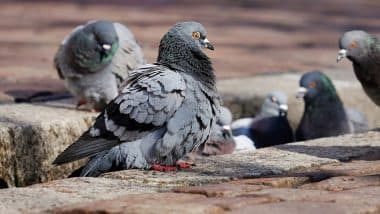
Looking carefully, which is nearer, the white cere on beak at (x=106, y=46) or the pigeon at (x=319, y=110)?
the white cere on beak at (x=106, y=46)

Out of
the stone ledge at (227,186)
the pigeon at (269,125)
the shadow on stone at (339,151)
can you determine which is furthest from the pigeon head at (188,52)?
the pigeon at (269,125)

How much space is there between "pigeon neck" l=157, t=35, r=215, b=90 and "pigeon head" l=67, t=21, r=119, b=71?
186 cm

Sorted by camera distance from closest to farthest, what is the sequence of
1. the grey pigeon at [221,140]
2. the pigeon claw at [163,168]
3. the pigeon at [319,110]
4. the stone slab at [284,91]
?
the pigeon claw at [163,168] < the grey pigeon at [221,140] < the pigeon at [319,110] < the stone slab at [284,91]

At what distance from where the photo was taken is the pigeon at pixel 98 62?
8.07 metres

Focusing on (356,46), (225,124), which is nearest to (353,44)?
(356,46)

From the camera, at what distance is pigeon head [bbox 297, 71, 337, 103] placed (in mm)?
8992

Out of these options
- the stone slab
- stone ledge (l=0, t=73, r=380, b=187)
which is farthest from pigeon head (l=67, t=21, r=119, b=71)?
the stone slab

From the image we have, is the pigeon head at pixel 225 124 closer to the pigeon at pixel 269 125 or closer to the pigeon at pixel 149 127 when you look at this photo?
the pigeon at pixel 269 125

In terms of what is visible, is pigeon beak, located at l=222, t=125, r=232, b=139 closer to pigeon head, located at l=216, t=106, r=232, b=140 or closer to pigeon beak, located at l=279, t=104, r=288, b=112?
pigeon head, located at l=216, t=106, r=232, b=140

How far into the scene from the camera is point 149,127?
595 centimetres

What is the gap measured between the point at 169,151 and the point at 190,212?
152 centimetres

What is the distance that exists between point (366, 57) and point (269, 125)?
4.07ft

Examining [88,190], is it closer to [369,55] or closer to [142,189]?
[142,189]

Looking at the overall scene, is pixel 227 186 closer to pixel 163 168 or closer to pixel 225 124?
pixel 163 168
